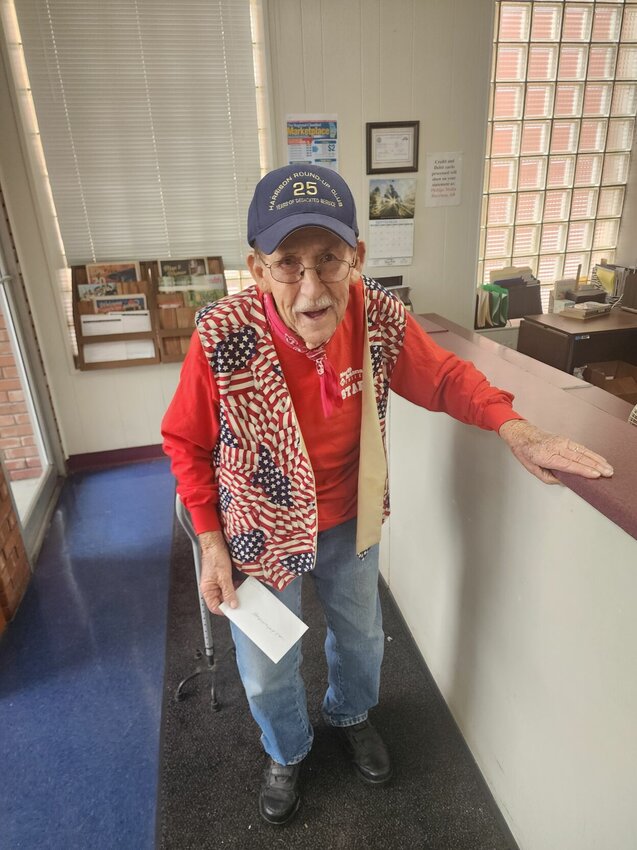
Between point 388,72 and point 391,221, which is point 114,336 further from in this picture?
point 388,72

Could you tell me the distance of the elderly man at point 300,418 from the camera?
91cm

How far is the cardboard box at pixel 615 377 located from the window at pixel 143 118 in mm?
2000

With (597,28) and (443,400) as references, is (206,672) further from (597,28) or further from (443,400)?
(597,28)

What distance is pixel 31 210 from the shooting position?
2.62m

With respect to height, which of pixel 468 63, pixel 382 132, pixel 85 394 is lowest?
pixel 85 394

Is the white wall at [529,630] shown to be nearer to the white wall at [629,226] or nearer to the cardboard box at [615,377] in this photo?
the cardboard box at [615,377]

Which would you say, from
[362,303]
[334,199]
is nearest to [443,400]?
[362,303]

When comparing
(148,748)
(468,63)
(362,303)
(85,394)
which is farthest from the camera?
(85,394)

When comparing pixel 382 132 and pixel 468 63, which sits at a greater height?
pixel 468 63

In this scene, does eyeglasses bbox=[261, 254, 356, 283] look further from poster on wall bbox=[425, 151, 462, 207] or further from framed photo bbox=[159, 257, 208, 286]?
poster on wall bbox=[425, 151, 462, 207]

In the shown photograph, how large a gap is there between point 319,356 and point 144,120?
2.27 meters

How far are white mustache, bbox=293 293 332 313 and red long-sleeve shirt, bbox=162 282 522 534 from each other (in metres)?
0.10

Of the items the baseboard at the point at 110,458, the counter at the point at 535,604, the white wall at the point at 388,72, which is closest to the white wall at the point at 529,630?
the counter at the point at 535,604

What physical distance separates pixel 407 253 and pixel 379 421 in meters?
2.23
